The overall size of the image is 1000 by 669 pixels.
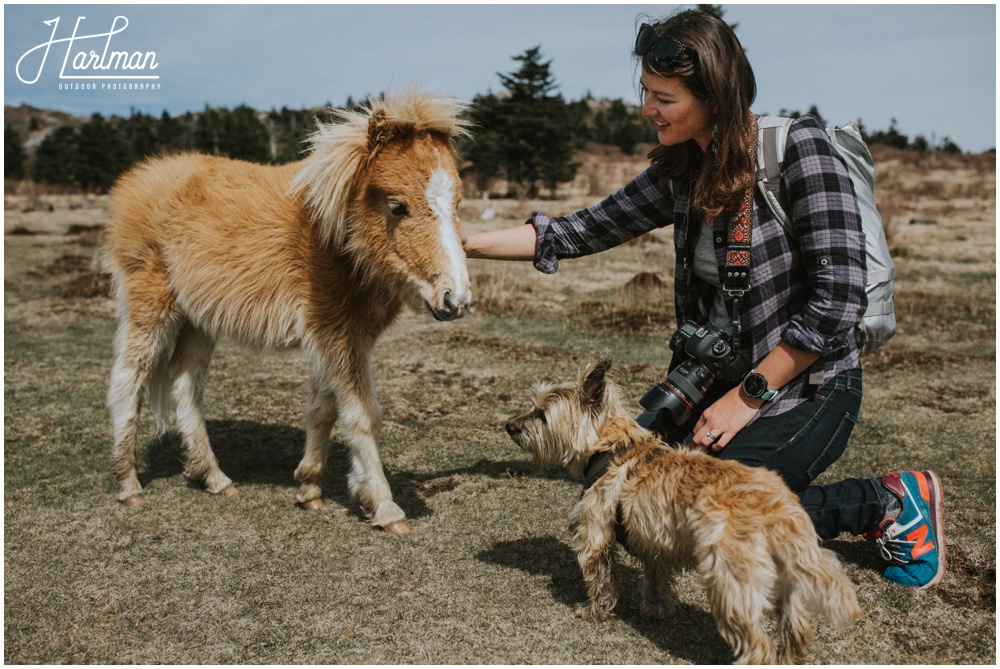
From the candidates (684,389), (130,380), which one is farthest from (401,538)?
(130,380)

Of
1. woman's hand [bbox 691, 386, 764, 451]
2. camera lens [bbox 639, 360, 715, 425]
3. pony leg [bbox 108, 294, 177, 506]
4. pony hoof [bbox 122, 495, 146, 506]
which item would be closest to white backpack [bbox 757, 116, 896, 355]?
woman's hand [bbox 691, 386, 764, 451]

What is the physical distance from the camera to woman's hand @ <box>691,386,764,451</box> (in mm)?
3281

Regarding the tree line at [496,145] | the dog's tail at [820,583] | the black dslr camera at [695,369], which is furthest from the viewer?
the tree line at [496,145]

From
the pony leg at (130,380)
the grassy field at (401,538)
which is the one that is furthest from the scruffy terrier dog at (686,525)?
the pony leg at (130,380)

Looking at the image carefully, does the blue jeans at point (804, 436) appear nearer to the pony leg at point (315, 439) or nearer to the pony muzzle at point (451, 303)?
the pony muzzle at point (451, 303)

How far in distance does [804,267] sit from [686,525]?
1271 mm

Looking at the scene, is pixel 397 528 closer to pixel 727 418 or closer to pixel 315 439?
pixel 315 439

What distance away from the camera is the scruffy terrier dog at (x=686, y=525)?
2.74 meters

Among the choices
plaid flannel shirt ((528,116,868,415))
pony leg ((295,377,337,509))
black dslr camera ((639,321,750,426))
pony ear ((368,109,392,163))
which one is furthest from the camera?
pony leg ((295,377,337,509))

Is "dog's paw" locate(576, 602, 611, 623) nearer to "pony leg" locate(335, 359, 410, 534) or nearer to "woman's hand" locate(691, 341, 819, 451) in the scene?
"woman's hand" locate(691, 341, 819, 451)

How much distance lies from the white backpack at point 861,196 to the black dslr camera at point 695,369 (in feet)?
1.87

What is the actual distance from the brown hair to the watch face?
75cm

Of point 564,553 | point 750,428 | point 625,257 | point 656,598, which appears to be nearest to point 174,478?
point 564,553

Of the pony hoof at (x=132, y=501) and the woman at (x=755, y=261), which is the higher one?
the woman at (x=755, y=261)
